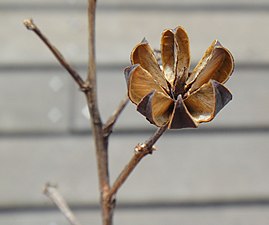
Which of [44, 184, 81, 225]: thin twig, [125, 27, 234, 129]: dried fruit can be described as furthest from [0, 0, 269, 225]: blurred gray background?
[125, 27, 234, 129]: dried fruit

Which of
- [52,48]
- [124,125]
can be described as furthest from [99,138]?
[124,125]

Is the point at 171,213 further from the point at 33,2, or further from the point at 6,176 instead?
the point at 33,2

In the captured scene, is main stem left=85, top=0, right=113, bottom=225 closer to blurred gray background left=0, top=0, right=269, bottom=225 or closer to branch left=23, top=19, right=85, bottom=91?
branch left=23, top=19, right=85, bottom=91

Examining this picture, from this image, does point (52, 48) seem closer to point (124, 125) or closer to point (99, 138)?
point (99, 138)

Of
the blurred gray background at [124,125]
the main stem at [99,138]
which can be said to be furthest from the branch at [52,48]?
the blurred gray background at [124,125]

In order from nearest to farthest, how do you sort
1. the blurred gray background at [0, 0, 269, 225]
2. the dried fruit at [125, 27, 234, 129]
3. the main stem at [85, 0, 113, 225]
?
the dried fruit at [125, 27, 234, 129], the main stem at [85, 0, 113, 225], the blurred gray background at [0, 0, 269, 225]
